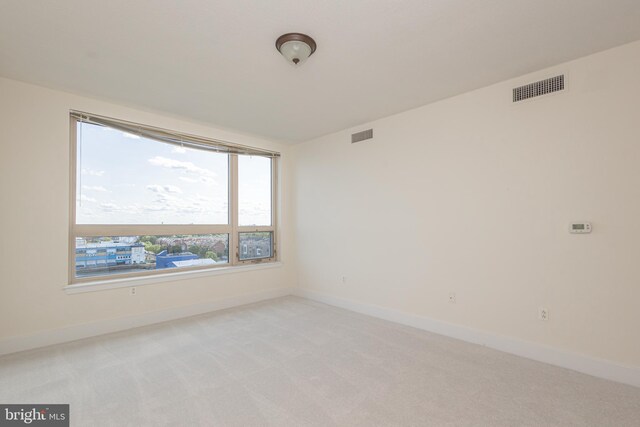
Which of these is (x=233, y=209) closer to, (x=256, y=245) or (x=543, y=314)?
(x=256, y=245)

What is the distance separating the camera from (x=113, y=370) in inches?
100

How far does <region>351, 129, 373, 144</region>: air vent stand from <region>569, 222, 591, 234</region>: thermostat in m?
2.56

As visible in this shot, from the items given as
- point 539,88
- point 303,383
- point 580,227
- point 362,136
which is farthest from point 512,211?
point 303,383

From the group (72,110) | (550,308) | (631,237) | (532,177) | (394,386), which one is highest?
(72,110)

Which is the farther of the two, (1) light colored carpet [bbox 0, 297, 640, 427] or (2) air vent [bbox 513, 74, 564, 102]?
(2) air vent [bbox 513, 74, 564, 102]

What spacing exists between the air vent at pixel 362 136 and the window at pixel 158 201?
1601 mm

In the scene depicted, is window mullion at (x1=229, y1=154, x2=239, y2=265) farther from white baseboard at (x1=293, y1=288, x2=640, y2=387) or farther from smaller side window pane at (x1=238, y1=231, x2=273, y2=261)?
white baseboard at (x1=293, y1=288, x2=640, y2=387)

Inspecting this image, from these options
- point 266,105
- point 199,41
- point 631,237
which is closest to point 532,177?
point 631,237

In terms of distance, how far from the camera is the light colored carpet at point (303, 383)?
76.2 inches

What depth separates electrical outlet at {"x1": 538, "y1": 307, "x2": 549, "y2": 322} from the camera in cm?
273

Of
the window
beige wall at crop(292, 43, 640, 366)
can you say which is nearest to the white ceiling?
beige wall at crop(292, 43, 640, 366)

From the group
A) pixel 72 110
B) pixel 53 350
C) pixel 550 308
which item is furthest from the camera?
pixel 72 110

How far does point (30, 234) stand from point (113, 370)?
1.76m

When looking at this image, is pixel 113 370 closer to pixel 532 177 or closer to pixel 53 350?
pixel 53 350
